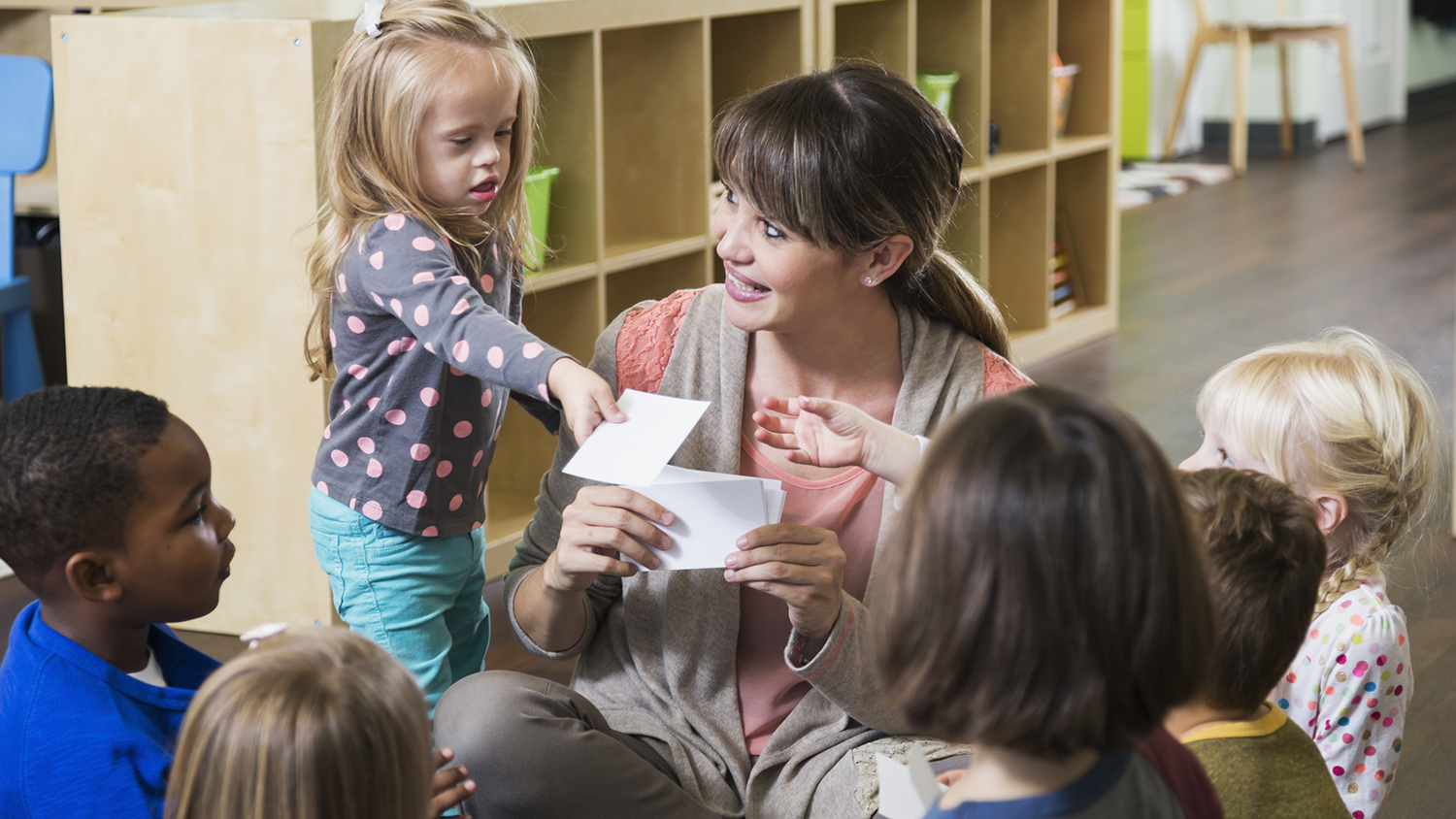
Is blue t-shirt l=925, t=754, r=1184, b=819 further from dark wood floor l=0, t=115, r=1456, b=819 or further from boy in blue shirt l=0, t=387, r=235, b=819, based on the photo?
dark wood floor l=0, t=115, r=1456, b=819

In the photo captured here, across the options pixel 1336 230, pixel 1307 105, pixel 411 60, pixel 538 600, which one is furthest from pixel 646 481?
pixel 1307 105

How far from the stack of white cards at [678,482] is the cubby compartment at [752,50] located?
7.23 ft

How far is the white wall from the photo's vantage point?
925cm

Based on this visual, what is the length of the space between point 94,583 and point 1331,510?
1.20 meters

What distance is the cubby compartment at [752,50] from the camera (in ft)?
11.0

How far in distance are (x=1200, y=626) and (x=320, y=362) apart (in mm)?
1422

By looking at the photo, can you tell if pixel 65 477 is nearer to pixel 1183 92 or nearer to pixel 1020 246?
pixel 1020 246

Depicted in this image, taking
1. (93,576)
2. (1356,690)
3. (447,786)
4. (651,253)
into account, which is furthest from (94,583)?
(651,253)

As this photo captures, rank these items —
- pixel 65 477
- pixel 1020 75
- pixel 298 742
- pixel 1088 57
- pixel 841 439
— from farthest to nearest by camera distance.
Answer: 1. pixel 1088 57
2. pixel 1020 75
3. pixel 841 439
4. pixel 65 477
5. pixel 298 742

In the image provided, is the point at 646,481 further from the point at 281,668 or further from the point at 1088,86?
the point at 1088,86

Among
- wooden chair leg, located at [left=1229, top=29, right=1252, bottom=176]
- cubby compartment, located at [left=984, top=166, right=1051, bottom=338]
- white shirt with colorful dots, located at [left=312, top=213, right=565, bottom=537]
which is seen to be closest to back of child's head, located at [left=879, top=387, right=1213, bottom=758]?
white shirt with colorful dots, located at [left=312, top=213, right=565, bottom=537]

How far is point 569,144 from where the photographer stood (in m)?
2.88

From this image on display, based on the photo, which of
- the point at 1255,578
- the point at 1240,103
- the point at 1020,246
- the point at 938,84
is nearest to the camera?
the point at 1255,578

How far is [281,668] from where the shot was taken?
93 cm
